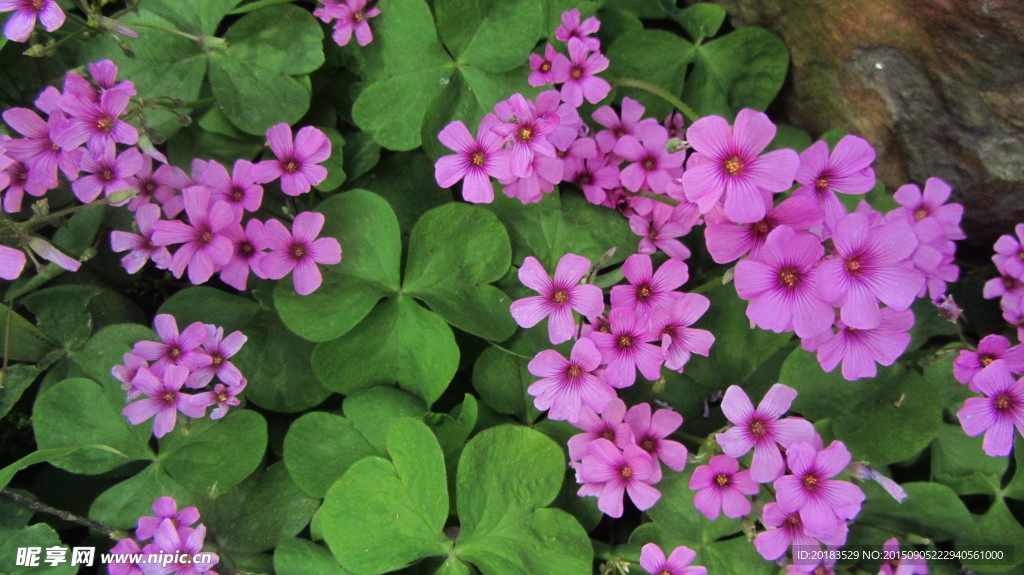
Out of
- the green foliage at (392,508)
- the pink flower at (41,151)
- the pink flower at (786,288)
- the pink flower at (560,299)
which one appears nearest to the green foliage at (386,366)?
the green foliage at (392,508)

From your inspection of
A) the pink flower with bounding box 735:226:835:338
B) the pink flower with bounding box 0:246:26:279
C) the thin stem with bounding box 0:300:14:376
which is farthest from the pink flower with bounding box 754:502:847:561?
the thin stem with bounding box 0:300:14:376

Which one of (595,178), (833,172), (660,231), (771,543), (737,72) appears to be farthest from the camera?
(737,72)

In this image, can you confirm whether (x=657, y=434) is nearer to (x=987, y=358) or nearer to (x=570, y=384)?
(x=570, y=384)

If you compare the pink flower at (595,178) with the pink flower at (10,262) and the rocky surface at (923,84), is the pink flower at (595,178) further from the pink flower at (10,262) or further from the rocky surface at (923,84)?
the pink flower at (10,262)

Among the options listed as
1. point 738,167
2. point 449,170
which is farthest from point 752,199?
point 449,170

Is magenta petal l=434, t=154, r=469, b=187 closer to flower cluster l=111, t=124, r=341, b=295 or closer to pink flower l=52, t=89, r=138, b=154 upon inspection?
flower cluster l=111, t=124, r=341, b=295

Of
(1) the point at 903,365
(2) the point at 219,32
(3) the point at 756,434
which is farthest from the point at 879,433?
(2) the point at 219,32
